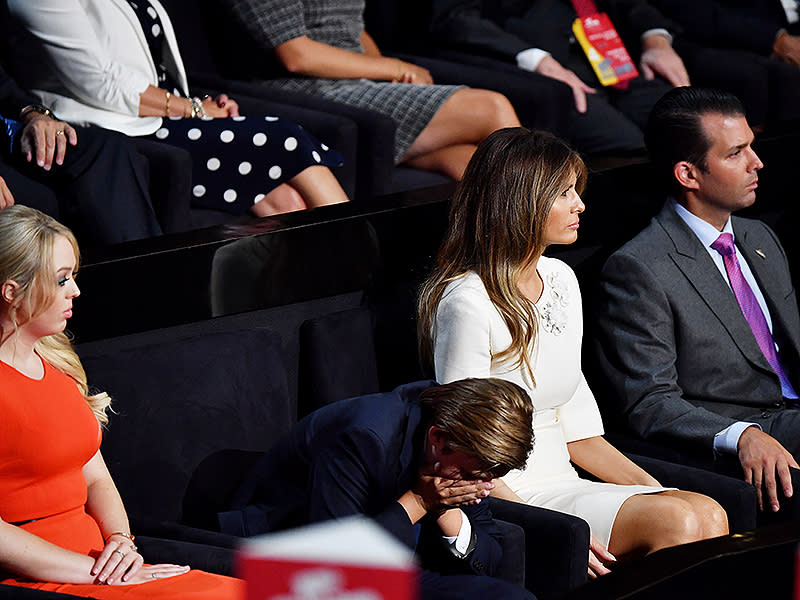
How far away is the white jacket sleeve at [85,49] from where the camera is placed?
3.18m

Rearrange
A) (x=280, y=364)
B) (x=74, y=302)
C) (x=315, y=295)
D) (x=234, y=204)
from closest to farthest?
1. (x=74, y=302)
2. (x=280, y=364)
3. (x=315, y=295)
4. (x=234, y=204)

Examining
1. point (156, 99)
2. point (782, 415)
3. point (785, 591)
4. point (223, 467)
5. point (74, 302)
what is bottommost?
point (782, 415)

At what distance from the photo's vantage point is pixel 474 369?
2436 millimetres

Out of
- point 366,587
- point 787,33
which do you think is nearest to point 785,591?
point 366,587

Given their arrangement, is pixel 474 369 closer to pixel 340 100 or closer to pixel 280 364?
pixel 280 364

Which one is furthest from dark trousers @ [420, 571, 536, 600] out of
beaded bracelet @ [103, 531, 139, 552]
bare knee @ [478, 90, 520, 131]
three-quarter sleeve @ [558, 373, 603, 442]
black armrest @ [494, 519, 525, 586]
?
bare knee @ [478, 90, 520, 131]

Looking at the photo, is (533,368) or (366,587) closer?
(366,587)

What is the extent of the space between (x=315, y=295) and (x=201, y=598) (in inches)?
38.1

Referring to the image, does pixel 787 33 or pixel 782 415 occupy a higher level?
pixel 787 33

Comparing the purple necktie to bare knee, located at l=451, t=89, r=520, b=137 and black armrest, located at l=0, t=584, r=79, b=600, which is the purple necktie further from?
black armrest, located at l=0, t=584, r=79, b=600

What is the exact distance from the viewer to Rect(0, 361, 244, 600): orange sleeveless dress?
6.57 ft

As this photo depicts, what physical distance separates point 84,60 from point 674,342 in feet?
5.30

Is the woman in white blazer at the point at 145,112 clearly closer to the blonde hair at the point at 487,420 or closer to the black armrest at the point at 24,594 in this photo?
the blonde hair at the point at 487,420

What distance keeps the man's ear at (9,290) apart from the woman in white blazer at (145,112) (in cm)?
125
